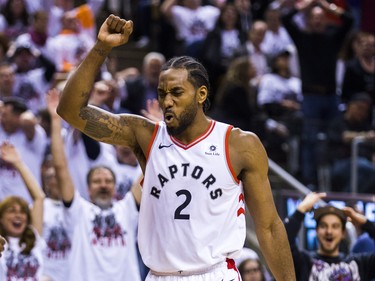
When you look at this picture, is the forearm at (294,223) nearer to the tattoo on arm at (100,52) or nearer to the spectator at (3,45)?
the tattoo on arm at (100,52)

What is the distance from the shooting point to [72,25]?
12.7 m

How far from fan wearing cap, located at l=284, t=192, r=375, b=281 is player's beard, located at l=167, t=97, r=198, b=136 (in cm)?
208

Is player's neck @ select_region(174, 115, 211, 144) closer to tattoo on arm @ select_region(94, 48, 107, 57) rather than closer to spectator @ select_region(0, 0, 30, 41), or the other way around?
tattoo on arm @ select_region(94, 48, 107, 57)

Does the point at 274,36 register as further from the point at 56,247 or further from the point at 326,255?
the point at 326,255

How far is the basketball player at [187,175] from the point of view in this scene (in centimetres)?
518

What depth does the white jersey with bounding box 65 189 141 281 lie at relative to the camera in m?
7.86

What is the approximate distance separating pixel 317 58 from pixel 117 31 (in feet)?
24.6

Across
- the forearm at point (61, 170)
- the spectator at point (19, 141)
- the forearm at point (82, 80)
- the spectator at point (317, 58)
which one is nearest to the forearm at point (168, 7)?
the spectator at point (317, 58)

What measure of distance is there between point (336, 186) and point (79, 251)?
4.33 meters

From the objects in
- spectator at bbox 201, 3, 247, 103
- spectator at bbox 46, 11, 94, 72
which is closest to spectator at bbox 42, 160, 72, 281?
spectator at bbox 46, 11, 94, 72

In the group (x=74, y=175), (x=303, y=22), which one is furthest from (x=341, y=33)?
(x=74, y=175)

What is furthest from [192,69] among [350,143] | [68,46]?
[68,46]

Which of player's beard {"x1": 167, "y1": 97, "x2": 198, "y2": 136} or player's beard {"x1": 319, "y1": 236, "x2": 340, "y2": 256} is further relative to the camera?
player's beard {"x1": 319, "y1": 236, "x2": 340, "y2": 256}

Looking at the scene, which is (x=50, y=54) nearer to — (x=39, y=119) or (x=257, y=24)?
(x=39, y=119)
